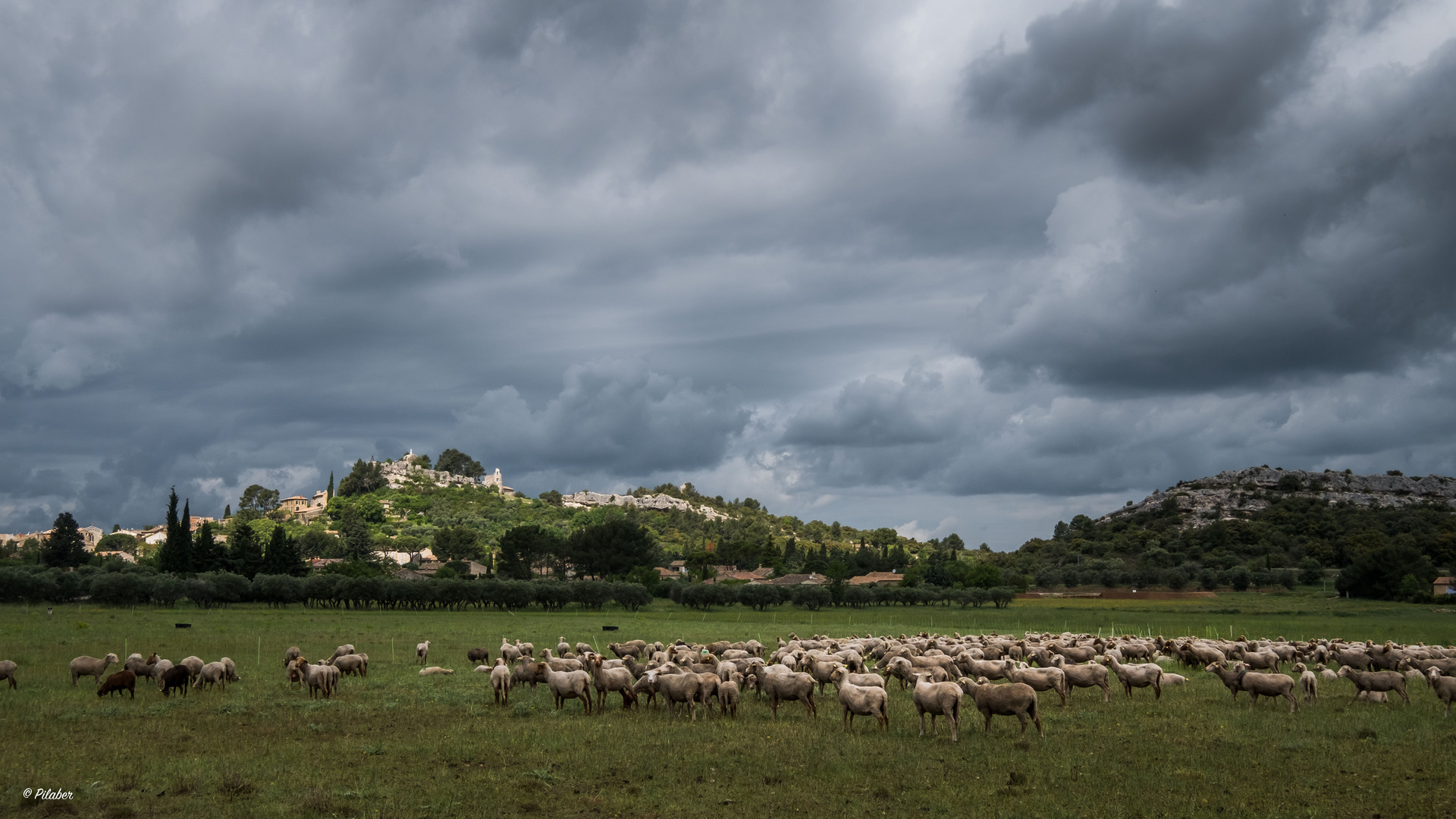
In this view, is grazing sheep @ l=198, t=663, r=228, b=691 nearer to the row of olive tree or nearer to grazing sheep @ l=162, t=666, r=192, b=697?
grazing sheep @ l=162, t=666, r=192, b=697

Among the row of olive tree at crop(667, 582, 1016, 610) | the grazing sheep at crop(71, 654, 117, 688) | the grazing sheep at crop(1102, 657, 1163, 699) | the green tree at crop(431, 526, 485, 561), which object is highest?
the grazing sheep at crop(71, 654, 117, 688)

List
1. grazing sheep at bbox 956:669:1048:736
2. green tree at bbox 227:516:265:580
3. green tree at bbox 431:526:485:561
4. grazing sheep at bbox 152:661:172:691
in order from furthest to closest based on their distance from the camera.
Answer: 1. green tree at bbox 431:526:485:561
2. green tree at bbox 227:516:265:580
3. grazing sheep at bbox 152:661:172:691
4. grazing sheep at bbox 956:669:1048:736

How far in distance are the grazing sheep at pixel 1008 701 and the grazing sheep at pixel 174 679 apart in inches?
857

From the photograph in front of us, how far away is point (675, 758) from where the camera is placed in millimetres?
16938

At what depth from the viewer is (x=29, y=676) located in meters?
28.5

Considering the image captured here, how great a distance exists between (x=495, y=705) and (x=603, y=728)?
4869 mm

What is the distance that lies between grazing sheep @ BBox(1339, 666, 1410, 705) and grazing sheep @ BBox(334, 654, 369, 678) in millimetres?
30446

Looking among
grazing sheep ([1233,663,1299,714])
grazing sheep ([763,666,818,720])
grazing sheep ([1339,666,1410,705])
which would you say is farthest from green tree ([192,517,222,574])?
grazing sheep ([1339,666,1410,705])

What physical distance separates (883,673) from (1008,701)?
9969 mm

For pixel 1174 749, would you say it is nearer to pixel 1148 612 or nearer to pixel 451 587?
pixel 1148 612

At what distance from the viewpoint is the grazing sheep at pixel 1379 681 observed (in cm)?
2311

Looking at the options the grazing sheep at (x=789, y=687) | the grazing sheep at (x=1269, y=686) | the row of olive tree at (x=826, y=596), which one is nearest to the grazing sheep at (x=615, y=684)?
the grazing sheep at (x=789, y=687)

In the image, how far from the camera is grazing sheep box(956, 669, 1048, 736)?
1827cm

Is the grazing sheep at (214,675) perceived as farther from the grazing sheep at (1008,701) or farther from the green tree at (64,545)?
the green tree at (64,545)
